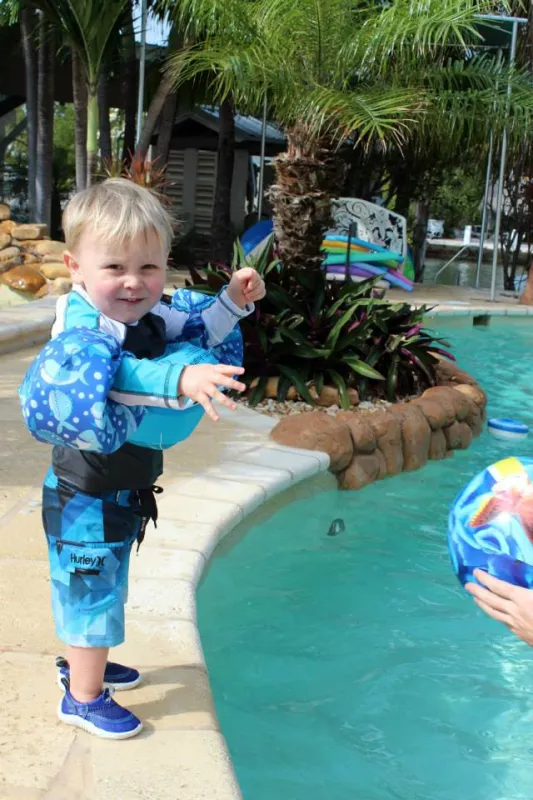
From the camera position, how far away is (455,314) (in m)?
13.0

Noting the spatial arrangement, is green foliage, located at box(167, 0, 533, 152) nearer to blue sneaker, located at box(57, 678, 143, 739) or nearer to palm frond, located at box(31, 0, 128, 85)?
palm frond, located at box(31, 0, 128, 85)

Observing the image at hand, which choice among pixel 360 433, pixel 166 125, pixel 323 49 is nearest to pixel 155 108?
pixel 166 125

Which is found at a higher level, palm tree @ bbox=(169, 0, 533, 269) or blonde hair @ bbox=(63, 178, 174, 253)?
palm tree @ bbox=(169, 0, 533, 269)

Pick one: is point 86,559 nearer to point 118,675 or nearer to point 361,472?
point 118,675

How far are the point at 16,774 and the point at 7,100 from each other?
72.9 feet

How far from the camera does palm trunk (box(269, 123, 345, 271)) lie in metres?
7.80

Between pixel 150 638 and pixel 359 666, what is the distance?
4.00ft

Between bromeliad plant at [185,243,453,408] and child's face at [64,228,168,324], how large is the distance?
447cm

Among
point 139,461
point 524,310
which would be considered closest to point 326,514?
point 139,461

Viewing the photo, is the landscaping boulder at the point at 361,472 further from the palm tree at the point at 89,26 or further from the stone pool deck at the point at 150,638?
the palm tree at the point at 89,26

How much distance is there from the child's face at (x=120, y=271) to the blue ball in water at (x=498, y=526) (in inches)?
38.6

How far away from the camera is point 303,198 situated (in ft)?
25.6

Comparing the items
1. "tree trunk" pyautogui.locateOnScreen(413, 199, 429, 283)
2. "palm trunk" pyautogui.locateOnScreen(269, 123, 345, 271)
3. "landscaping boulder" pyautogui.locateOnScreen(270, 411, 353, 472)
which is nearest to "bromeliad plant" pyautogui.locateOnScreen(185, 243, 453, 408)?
"palm trunk" pyautogui.locateOnScreen(269, 123, 345, 271)

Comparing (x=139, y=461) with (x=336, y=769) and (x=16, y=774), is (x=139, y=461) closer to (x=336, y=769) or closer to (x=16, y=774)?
(x=16, y=774)
